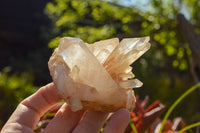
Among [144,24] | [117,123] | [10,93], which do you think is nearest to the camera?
[117,123]

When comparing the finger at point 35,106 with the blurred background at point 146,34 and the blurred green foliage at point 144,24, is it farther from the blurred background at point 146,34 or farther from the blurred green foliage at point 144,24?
the blurred green foliage at point 144,24

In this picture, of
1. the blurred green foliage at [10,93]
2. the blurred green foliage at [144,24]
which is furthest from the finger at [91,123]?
the blurred green foliage at [10,93]

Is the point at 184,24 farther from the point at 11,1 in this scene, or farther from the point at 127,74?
the point at 11,1

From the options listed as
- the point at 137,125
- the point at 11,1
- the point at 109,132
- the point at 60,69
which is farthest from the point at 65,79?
the point at 11,1

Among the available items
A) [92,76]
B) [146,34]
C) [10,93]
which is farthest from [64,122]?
[10,93]

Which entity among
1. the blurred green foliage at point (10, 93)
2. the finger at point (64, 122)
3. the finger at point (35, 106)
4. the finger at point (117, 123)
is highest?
the finger at point (35, 106)

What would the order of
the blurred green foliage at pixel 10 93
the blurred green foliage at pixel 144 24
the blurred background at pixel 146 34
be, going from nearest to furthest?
the blurred background at pixel 146 34
the blurred green foliage at pixel 144 24
the blurred green foliage at pixel 10 93

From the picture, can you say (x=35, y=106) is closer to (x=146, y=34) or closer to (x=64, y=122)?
(x=64, y=122)

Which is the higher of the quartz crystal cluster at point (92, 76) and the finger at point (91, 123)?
the quartz crystal cluster at point (92, 76)
